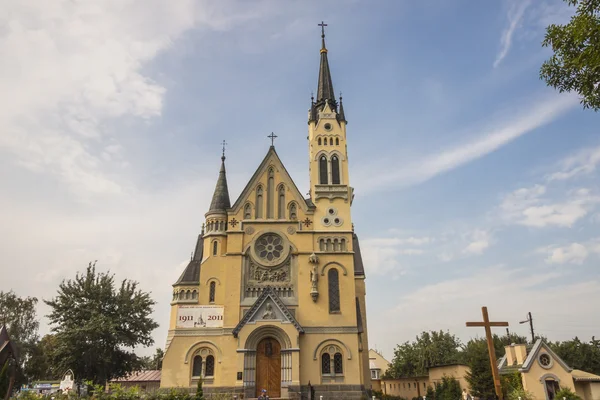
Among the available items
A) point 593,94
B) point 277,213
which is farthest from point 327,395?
point 593,94

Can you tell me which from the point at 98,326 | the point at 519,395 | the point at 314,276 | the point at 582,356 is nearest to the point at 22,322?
the point at 98,326

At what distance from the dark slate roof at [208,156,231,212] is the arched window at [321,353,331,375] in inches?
546

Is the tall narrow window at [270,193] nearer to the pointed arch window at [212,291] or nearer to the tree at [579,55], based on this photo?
the pointed arch window at [212,291]

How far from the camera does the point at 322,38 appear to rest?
48438mm

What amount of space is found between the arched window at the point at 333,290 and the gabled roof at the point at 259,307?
10.1 ft

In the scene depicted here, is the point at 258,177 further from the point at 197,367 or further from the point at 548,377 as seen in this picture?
the point at 548,377

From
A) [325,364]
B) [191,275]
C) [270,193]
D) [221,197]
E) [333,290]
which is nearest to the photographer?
[325,364]

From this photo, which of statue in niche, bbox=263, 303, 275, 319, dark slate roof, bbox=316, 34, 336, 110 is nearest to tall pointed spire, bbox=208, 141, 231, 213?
statue in niche, bbox=263, 303, 275, 319

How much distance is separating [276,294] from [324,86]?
2078 cm

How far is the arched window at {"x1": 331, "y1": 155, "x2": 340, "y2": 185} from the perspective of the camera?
1523 inches

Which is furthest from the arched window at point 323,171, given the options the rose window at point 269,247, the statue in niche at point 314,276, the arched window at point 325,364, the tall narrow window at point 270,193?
the arched window at point 325,364

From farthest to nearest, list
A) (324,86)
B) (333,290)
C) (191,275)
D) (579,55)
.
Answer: (324,86) < (191,275) < (333,290) < (579,55)

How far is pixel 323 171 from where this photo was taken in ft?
128

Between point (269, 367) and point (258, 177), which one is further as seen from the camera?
point (258, 177)
